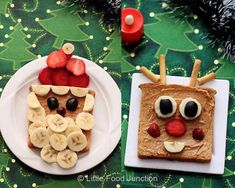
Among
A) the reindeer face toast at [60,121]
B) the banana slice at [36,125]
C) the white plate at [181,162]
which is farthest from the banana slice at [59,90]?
the white plate at [181,162]

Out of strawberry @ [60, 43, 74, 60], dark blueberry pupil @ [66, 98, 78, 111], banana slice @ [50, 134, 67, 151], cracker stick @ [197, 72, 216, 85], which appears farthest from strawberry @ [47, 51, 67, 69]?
cracker stick @ [197, 72, 216, 85]

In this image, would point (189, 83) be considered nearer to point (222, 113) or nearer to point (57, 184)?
point (222, 113)

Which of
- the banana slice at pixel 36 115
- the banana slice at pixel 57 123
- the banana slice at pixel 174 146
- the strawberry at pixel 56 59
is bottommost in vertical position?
the banana slice at pixel 174 146

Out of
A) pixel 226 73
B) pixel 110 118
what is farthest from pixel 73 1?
pixel 226 73

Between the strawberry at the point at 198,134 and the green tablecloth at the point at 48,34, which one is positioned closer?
the strawberry at the point at 198,134

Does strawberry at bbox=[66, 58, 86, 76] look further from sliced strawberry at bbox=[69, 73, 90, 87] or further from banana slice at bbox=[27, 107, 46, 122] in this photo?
banana slice at bbox=[27, 107, 46, 122]

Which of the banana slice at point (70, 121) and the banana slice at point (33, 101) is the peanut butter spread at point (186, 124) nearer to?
the banana slice at point (70, 121)

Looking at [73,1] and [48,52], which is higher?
[73,1]
